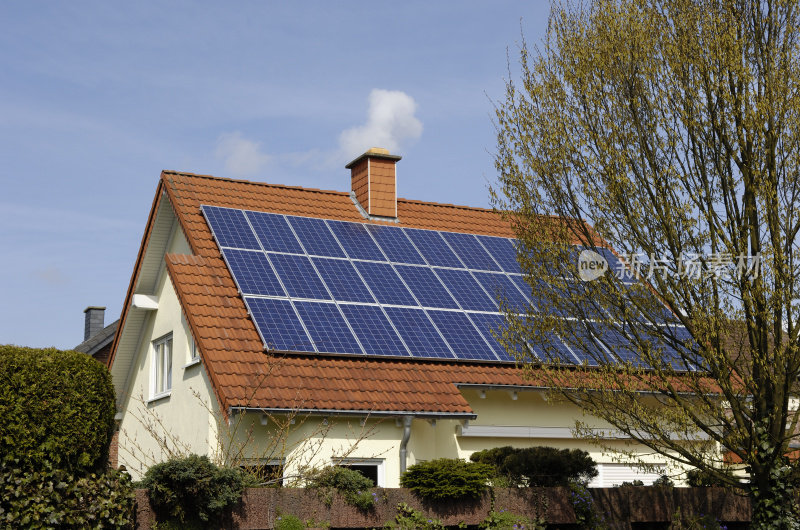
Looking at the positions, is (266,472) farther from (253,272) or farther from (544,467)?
(544,467)

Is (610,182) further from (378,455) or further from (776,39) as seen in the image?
(378,455)

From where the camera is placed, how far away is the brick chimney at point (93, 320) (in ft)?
117

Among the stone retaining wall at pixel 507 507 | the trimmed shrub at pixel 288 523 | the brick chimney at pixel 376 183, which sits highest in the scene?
the brick chimney at pixel 376 183

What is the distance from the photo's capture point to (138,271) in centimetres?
1964

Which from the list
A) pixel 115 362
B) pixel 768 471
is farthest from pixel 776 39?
pixel 115 362

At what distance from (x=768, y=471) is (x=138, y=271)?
13.2 m

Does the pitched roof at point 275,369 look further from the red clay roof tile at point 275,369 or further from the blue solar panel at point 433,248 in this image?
the blue solar panel at point 433,248

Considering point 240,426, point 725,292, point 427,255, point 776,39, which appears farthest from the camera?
point 427,255

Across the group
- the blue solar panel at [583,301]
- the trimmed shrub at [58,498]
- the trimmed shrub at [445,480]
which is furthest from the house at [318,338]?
the blue solar panel at [583,301]

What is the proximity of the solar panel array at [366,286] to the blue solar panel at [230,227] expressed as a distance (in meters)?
0.02

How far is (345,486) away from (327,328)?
15.3ft

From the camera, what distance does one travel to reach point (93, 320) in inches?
1415

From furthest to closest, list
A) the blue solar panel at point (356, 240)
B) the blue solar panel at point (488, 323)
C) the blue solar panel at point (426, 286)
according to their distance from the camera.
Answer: the blue solar panel at point (356, 240)
the blue solar panel at point (426, 286)
the blue solar panel at point (488, 323)

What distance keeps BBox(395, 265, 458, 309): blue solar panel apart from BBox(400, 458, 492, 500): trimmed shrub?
5531 mm
